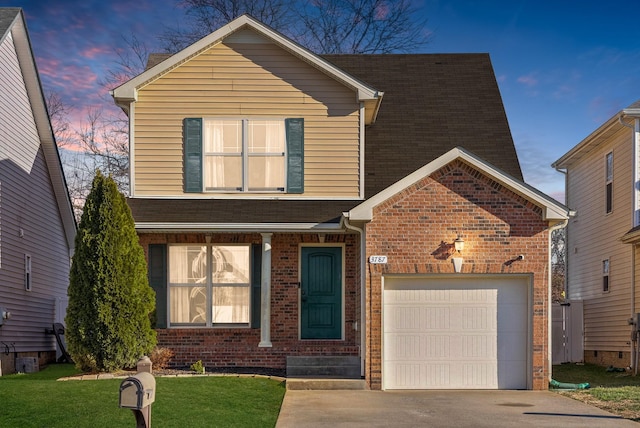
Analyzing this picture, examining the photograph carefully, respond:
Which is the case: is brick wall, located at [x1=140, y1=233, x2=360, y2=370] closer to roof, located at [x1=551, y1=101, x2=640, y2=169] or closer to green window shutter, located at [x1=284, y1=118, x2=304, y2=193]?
green window shutter, located at [x1=284, y1=118, x2=304, y2=193]

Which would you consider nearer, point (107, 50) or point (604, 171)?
point (604, 171)

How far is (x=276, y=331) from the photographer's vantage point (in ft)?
49.3

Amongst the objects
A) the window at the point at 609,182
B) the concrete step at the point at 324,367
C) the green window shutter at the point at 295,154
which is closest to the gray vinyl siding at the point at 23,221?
the green window shutter at the point at 295,154

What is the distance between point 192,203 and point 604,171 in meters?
10.8

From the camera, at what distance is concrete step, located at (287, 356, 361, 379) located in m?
13.7

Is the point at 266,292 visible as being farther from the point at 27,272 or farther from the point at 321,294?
the point at 27,272

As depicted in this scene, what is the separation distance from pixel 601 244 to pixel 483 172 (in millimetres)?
8037

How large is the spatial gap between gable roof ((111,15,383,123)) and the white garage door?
4307mm

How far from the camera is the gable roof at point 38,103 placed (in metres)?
16.5

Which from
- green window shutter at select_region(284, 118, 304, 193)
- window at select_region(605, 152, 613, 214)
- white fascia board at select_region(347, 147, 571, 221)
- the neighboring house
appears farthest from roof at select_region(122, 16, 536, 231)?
window at select_region(605, 152, 613, 214)

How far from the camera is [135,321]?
13414 millimetres

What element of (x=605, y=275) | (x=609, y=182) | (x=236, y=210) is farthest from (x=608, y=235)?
(x=236, y=210)

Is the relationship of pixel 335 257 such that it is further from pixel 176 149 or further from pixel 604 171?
pixel 604 171

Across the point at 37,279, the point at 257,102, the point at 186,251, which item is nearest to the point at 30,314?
the point at 37,279
